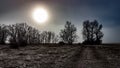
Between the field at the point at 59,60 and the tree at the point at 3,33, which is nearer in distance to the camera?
the field at the point at 59,60

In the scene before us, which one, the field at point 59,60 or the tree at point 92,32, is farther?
the tree at point 92,32

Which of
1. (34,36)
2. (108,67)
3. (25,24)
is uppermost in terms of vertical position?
(25,24)

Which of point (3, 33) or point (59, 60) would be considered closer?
point (59, 60)

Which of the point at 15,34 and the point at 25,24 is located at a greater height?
the point at 25,24

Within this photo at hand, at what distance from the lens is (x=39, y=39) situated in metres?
100

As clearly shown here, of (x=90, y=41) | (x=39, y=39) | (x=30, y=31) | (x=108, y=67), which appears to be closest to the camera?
(x=108, y=67)

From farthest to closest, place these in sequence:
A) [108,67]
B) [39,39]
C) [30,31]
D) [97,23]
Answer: [39,39], [30,31], [97,23], [108,67]

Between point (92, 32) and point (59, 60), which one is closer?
point (59, 60)

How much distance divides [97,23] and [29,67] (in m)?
74.5

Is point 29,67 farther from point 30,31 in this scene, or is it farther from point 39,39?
point 39,39

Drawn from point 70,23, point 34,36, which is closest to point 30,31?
point 34,36

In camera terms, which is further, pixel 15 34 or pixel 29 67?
pixel 15 34

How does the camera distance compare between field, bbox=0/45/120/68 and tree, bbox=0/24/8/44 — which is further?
tree, bbox=0/24/8/44

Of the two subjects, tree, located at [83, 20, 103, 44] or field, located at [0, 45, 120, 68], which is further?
tree, located at [83, 20, 103, 44]
